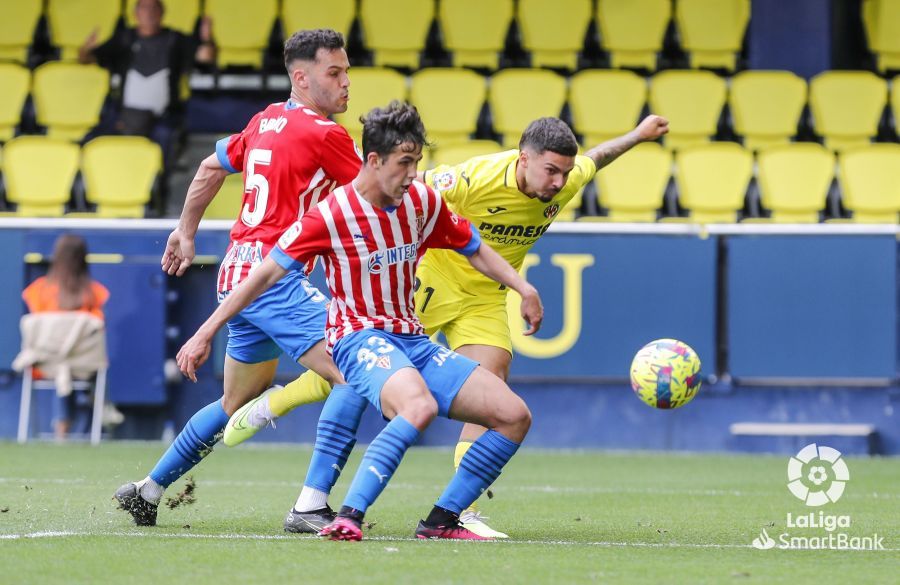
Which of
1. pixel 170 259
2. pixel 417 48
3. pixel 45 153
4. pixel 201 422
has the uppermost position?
pixel 417 48

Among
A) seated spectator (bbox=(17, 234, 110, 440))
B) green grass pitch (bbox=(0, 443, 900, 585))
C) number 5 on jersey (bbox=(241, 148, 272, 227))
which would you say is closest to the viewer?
green grass pitch (bbox=(0, 443, 900, 585))

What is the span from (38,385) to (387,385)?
696 cm

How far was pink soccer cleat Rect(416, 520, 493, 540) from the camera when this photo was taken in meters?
6.45

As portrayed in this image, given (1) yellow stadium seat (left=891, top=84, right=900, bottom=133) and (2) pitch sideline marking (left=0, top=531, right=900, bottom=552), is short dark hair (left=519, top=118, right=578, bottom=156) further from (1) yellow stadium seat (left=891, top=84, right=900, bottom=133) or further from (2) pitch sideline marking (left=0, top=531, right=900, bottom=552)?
(1) yellow stadium seat (left=891, top=84, right=900, bottom=133)

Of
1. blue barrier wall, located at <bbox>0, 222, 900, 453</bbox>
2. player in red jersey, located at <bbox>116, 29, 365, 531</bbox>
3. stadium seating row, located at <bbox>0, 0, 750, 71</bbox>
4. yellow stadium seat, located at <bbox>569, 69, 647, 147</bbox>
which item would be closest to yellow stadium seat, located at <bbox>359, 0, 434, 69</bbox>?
stadium seating row, located at <bbox>0, 0, 750, 71</bbox>

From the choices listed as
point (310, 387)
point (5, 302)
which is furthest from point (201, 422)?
point (5, 302)

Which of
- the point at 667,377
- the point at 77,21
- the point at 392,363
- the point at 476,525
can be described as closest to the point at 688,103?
the point at 77,21

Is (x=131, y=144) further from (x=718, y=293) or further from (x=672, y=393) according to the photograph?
(x=672, y=393)

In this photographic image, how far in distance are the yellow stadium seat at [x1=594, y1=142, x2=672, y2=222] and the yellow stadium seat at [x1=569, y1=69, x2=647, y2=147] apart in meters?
0.91

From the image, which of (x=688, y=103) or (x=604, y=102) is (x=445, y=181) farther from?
(x=688, y=103)

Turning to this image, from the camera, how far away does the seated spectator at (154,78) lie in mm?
13758

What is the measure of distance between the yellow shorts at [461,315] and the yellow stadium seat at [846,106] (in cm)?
787

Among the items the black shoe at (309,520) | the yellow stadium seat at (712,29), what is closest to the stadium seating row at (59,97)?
the yellow stadium seat at (712,29)

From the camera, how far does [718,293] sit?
12031mm
